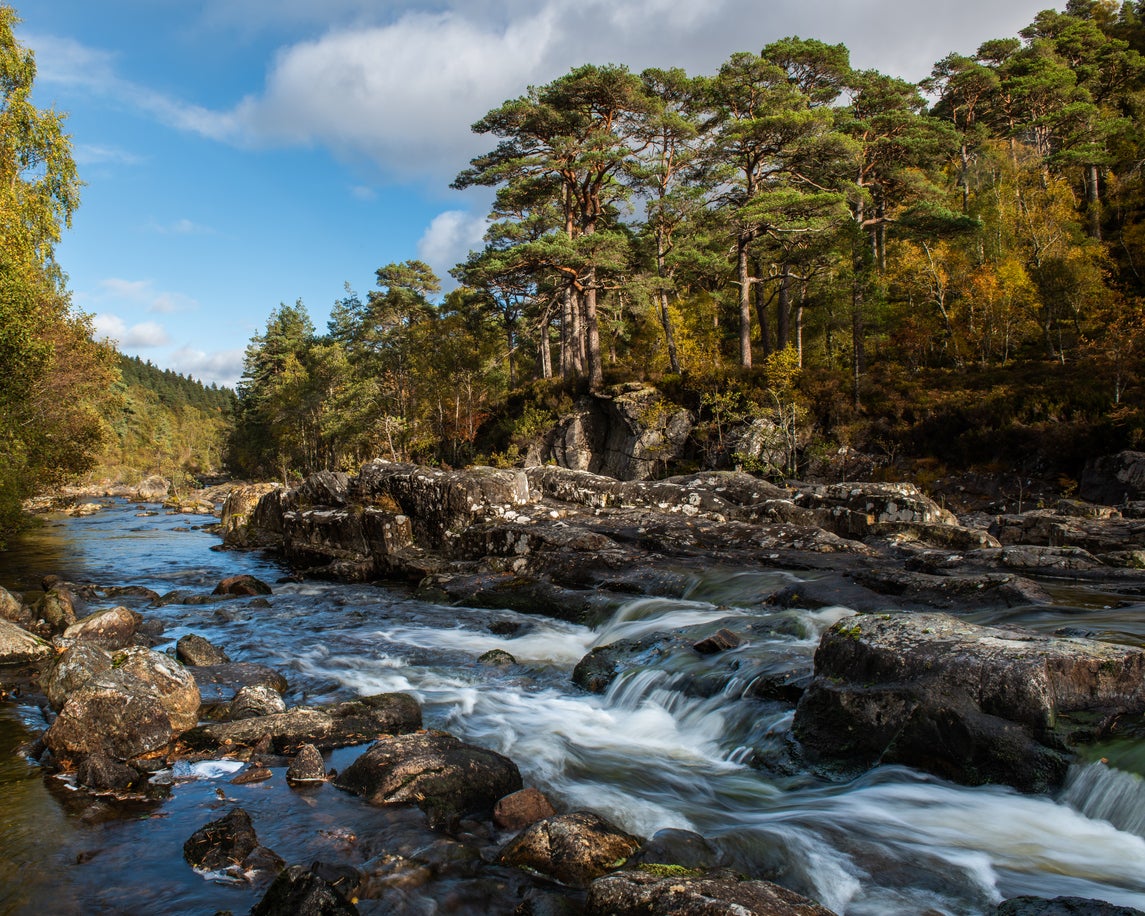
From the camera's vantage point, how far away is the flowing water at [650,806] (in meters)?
5.66

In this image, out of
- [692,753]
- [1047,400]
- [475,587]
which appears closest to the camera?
[692,753]

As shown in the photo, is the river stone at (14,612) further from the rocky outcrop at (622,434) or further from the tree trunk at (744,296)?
the tree trunk at (744,296)

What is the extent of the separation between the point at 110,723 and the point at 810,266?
134ft

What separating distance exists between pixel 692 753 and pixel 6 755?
323 inches

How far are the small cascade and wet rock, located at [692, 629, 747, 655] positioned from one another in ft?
17.2

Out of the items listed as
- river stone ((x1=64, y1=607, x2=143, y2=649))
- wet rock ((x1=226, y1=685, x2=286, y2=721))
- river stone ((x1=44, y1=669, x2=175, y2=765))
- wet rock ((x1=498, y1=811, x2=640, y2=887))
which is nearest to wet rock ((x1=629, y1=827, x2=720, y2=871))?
wet rock ((x1=498, y1=811, x2=640, y2=887))

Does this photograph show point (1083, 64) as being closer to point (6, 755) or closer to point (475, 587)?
point (475, 587)

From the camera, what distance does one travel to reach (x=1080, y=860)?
5.83 meters

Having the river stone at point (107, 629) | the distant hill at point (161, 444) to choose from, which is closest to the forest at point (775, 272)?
the river stone at point (107, 629)

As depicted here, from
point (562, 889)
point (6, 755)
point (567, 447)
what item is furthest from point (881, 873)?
point (567, 447)

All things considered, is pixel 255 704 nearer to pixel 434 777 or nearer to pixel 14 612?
pixel 434 777

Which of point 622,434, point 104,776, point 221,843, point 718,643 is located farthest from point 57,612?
point 622,434

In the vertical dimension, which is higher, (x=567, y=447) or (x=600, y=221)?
(x=600, y=221)

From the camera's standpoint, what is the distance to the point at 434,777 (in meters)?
7.31
